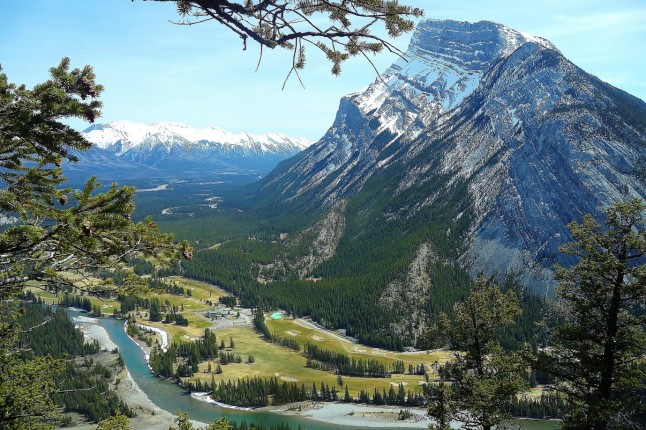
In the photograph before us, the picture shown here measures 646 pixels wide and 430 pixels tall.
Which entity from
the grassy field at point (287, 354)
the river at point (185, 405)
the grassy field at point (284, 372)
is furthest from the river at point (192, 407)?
the grassy field at point (287, 354)

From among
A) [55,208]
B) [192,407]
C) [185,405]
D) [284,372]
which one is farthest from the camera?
[284,372]

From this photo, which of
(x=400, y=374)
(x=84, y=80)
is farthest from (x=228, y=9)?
(x=400, y=374)

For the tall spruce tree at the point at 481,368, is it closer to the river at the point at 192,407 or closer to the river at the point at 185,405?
the river at the point at 192,407

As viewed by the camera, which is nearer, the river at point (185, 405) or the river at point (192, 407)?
the river at point (192, 407)

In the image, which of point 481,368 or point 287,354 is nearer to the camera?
point 481,368

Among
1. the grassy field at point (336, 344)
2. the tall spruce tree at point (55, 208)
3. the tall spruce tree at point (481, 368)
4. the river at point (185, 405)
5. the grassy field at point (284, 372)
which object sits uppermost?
the tall spruce tree at point (55, 208)

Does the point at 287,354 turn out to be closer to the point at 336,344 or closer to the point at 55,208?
the point at 336,344

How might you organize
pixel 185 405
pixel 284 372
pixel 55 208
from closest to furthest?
pixel 55 208 < pixel 185 405 < pixel 284 372

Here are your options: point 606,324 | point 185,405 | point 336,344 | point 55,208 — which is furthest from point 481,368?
point 336,344
